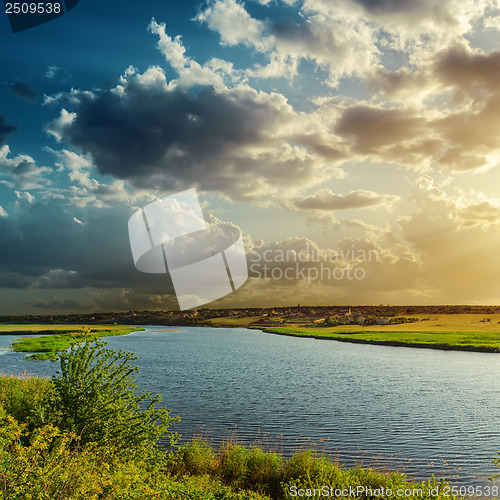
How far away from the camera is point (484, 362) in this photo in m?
71.4

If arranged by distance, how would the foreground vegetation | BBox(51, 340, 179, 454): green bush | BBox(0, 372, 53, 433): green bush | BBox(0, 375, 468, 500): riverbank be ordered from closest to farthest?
1. BBox(0, 375, 468, 500): riverbank
2. the foreground vegetation
3. BBox(51, 340, 179, 454): green bush
4. BBox(0, 372, 53, 433): green bush

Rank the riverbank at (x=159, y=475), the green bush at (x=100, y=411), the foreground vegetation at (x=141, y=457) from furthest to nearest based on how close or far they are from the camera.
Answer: the green bush at (x=100, y=411) → the foreground vegetation at (x=141, y=457) → the riverbank at (x=159, y=475)

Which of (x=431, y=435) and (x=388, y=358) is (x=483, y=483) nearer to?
(x=431, y=435)

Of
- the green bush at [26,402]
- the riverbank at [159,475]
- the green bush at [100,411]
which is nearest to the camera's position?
the riverbank at [159,475]

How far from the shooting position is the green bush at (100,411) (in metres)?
15.5

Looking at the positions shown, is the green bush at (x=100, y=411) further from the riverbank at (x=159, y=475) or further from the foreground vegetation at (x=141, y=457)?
the riverbank at (x=159, y=475)

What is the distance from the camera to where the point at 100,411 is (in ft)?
51.8

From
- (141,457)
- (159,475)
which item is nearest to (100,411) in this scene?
(141,457)

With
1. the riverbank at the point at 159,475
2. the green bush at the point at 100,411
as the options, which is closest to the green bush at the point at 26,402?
the riverbank at the point at 159,475

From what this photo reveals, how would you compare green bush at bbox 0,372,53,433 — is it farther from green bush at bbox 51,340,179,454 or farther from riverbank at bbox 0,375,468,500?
green bush at bbox 51,340,179,454

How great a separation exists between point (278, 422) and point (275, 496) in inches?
551

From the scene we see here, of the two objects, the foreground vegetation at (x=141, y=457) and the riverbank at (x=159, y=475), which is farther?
the foreground vegetation at (x=141, y=457)

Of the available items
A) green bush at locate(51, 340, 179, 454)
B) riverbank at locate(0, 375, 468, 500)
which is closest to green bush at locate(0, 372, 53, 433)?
riverbank at locate(0, 375, 468, 500)

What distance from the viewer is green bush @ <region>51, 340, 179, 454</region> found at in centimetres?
1548
